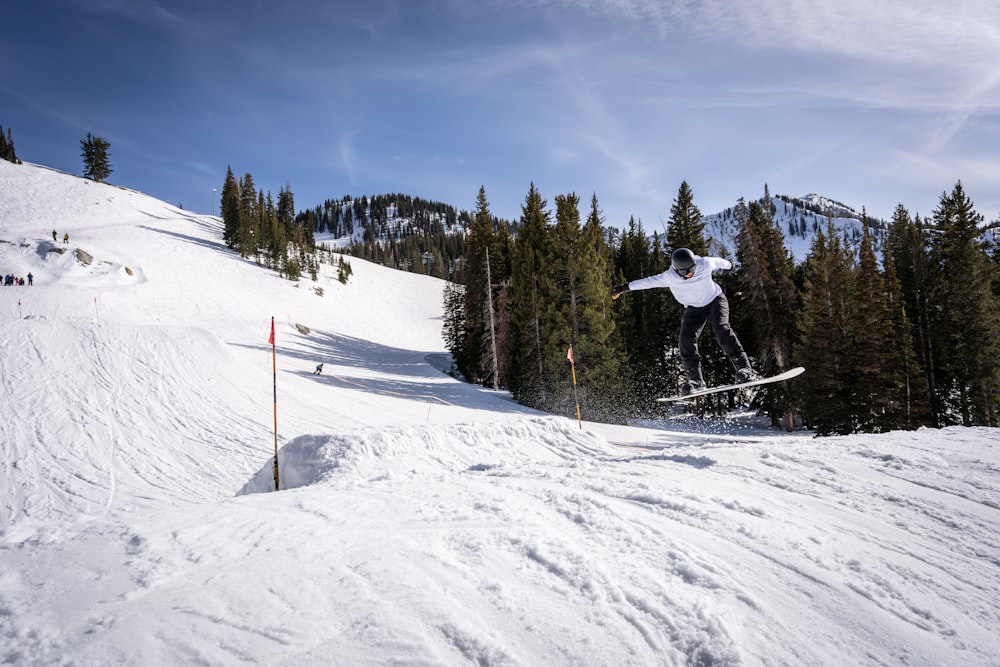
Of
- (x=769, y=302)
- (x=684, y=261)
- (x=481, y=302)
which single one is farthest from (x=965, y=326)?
(x=481, y=302)

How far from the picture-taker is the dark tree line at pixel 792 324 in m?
19.2

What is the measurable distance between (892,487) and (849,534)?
2.09 meters

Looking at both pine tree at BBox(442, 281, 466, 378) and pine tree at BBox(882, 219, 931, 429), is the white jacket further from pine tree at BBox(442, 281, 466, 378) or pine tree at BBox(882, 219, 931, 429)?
pine tree at BBox(442, 281, 466, 378)

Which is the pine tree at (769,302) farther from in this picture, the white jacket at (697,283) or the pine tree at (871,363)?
the white jacket at (697,283)

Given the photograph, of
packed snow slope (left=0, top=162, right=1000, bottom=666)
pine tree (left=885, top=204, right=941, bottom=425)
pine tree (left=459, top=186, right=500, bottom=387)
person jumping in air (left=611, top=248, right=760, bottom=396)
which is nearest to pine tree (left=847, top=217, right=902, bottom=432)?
pine tree (left=885, top=204, right=941, bottom=425)

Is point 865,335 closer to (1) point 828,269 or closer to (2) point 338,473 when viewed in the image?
(1) point 828,269

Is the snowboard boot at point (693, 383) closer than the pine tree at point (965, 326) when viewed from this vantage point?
Yes

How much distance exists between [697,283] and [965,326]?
960 inches

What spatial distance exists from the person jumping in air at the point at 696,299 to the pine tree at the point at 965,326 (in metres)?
22.2

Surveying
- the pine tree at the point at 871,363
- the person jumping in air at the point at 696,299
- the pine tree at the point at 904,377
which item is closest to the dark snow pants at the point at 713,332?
the person jumping in air at the point at 696,299

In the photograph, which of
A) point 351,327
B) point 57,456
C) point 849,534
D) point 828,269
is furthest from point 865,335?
point 351,327

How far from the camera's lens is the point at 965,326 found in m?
22.2

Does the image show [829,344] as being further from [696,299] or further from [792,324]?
[696,299]

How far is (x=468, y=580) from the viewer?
4.21 m
